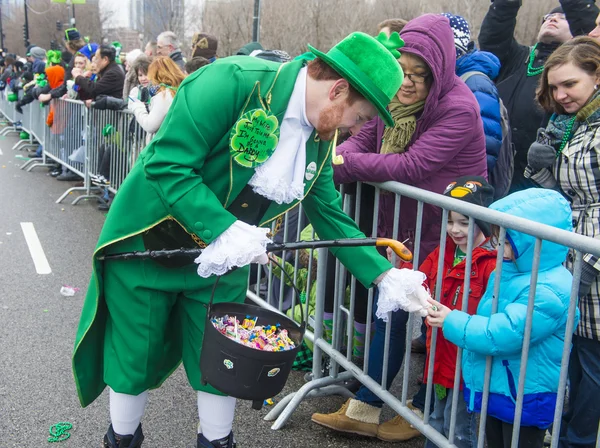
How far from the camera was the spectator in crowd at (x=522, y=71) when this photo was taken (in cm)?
443

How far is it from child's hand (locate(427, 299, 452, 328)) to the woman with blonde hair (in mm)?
4112

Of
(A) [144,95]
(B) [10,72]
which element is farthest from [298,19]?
(A) [144,95]

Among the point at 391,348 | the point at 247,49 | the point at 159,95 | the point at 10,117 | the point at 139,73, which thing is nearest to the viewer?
the point at 391,348

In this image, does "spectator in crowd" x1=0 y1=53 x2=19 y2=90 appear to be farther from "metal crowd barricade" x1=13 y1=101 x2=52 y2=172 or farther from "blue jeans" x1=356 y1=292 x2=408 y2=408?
"blue jeans" x1=356 y1=292 x2=408 y2=408

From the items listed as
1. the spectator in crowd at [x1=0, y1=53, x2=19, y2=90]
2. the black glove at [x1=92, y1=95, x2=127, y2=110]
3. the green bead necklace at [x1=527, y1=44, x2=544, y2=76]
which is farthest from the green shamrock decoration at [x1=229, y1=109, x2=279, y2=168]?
the spectator in crowd at [x1=0, y1=53, x2=19, y2=90]

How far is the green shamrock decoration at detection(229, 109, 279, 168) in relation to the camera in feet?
7.47

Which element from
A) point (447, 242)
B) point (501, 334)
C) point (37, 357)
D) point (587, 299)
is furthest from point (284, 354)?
point (37, 357)

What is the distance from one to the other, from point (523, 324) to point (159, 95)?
15.5 feet

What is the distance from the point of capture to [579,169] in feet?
10.3

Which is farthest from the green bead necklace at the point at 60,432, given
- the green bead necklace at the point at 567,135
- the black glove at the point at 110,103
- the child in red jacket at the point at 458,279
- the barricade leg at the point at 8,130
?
the barricade leg at the point at 8,130

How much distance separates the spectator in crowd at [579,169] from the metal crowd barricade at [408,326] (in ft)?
1.52

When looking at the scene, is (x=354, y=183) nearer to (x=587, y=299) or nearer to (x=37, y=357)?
(x=587, y=299)

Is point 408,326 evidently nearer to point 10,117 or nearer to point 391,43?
point 391,43

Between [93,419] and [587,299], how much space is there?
95.9 inches
